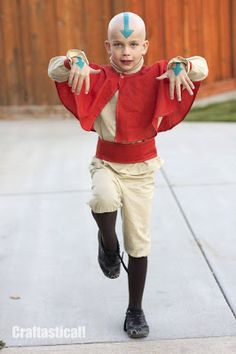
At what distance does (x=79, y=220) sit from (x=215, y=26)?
599cm

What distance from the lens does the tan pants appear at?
344 cm

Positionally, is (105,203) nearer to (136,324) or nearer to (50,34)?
(136,324)

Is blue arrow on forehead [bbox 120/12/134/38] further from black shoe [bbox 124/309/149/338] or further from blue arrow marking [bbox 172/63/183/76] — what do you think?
black shoe [bbox 124/309/149/338]

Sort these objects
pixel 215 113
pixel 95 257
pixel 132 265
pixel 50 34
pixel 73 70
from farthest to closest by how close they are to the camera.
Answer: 1. pixel 215 113
2. pixel 50 34
3. pixel 95 257
4. pixel 132 265
5. pixel 73 70

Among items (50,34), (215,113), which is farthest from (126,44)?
(215,113)

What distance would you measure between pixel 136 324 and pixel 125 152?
0.86 m

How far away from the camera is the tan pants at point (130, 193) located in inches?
135

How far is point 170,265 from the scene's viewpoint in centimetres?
449

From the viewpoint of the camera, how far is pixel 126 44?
10.9ft

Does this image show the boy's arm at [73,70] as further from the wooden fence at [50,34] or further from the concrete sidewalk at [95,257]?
the wooden fence at [50,34]

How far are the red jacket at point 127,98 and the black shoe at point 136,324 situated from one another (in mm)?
886

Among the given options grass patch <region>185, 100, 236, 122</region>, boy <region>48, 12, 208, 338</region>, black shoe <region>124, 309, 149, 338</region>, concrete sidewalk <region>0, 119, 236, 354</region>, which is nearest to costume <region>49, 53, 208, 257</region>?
boy <region>48, 12, 208, 338</region>

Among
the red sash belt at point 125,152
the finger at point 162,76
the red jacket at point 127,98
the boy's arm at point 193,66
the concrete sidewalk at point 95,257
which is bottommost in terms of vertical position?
the concrete sidewalk at point 95,257

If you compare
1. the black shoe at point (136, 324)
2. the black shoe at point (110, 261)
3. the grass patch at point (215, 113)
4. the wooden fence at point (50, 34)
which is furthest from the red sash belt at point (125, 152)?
the wooden fence at point (50, 34)
